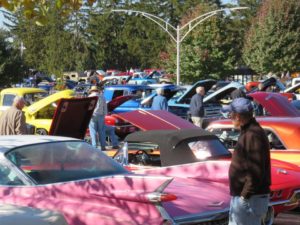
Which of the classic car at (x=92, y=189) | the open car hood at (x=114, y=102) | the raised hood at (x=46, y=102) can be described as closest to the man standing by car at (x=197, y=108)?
the open car hood at (x=114, y=102)

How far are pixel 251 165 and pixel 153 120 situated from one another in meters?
4.38

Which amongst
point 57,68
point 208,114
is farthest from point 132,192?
point 57,68

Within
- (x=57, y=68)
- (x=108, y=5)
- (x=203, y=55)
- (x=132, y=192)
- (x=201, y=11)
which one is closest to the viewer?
(x=132, y=192)

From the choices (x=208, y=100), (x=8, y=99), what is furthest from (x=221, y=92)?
(x=8, y=99)

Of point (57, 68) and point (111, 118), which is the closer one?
point (111, 118)

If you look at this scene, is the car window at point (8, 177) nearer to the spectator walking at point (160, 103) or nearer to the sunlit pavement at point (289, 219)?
the sunlit pavement at point (289, 219)

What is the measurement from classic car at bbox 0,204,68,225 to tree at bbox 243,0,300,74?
4461 cm

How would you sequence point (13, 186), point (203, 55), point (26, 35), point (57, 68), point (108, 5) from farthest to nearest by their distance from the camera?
1. point (108, 5)
2. point (26, 35)
3. point (57, 68)
4. point (203, 55)
5. point (13, 186)

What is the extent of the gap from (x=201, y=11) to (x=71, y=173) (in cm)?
4339

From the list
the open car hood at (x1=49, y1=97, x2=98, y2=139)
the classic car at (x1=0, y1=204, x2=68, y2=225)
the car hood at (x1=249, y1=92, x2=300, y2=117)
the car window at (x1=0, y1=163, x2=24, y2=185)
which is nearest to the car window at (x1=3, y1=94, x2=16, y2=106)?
the open car hood at (x1=49, y1=97, x2=98, y2=139)

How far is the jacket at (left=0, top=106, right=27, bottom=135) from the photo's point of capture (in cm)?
1051

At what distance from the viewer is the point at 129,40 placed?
275 ft

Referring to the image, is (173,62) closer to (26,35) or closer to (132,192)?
(132,192)

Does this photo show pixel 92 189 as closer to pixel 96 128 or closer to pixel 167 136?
pixel 167 136
